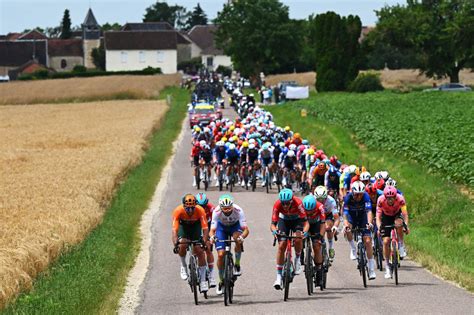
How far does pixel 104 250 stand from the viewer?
2178cm

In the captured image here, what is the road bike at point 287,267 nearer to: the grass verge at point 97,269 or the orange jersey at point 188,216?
the orange jersey at point 188,216

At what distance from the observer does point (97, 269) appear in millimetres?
19516

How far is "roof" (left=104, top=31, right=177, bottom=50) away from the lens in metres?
159

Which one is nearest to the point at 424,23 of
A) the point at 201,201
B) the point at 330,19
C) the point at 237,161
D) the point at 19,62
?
the point at 330,19

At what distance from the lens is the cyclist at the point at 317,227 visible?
1758cm

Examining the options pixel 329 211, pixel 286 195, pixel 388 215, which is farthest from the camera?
pixel 329 211

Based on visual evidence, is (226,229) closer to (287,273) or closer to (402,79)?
(287,273)

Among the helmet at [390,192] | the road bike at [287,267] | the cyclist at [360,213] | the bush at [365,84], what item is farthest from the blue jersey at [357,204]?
the bush at [365,84]

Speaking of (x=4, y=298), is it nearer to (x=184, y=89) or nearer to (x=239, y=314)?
(x=239, y=314)

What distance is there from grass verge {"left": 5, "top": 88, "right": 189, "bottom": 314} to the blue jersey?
4.24m

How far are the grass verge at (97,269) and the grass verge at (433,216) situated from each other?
19.2 feet

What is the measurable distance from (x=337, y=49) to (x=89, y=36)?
102669 millimetres

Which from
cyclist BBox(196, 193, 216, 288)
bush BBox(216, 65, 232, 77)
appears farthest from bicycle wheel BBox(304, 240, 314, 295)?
bush BBox(216, 65, 232, 77)

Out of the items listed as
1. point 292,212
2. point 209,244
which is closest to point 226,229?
point 209,244
